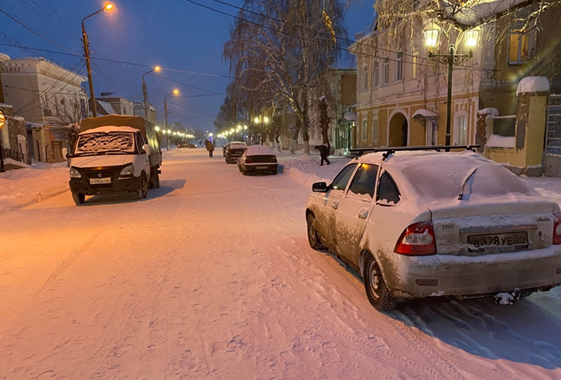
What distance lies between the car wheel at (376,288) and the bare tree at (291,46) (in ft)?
76.9

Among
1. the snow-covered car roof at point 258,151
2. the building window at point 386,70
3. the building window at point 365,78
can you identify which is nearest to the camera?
the snow-covered car roof at point 258,151

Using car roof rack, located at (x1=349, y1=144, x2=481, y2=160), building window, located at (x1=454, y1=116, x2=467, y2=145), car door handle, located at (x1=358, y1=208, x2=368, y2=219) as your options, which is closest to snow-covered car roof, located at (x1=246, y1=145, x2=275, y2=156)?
building window, located at (x1=454, y1=116, x2=467, y2=145)

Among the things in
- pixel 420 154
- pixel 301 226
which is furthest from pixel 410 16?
pixel 420 154

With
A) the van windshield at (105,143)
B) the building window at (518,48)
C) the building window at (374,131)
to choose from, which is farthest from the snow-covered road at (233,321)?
the building window at (374,131)

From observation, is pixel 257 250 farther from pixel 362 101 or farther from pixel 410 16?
pixel 362 101

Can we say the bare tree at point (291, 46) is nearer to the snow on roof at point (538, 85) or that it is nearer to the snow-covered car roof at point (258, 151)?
the snow-covered car roof at point (258, 151)

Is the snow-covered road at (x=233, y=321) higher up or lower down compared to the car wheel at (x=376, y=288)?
lower down

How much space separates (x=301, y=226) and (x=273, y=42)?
22.3 meters

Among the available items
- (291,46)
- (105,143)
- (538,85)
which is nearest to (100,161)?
(105,143)

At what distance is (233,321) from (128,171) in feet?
28.4

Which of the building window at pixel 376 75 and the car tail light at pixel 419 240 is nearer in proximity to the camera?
the car tail light at pixel 419 240

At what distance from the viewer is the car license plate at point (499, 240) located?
11.7ft

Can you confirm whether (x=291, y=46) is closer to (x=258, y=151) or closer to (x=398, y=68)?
(x=398, y=68)

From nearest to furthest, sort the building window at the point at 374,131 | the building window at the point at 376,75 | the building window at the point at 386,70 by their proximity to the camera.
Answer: the building window at the point at 386,70 → the building window at the point at 376,75 → the building window at the point at 374,131
